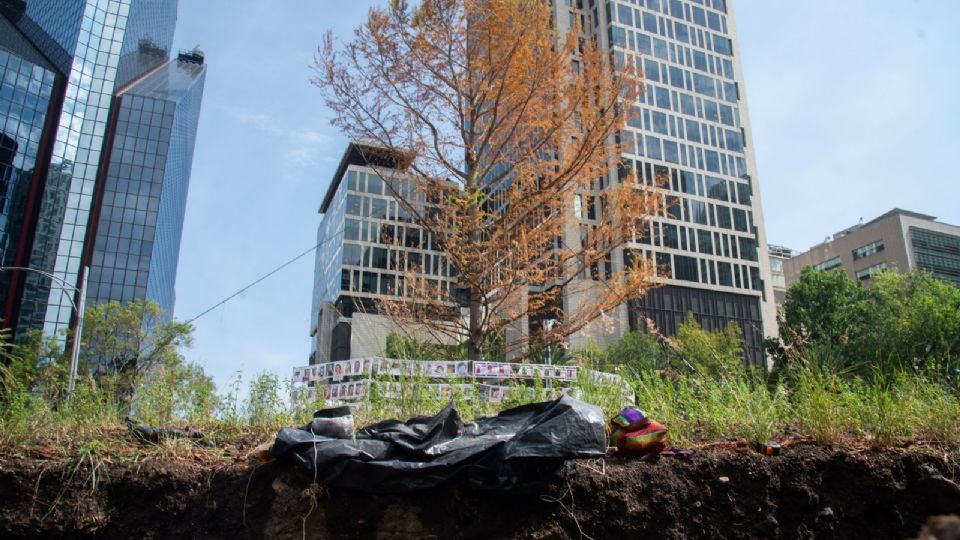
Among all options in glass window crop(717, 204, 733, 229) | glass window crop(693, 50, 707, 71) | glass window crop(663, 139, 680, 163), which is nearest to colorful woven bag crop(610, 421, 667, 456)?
glass window crop(663, 139, 680, 163)

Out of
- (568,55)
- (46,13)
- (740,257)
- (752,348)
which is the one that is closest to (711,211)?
(740,257)

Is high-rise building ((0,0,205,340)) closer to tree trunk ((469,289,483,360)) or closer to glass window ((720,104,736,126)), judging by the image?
tree trunk ((469,289,483,360))

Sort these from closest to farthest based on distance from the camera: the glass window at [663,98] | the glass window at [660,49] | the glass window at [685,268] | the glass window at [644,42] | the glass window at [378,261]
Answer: the glass window at [685,268], the glass window at [663,98], the glass window at [644,42], the glass window at [660,49], the glass window at [378,261]

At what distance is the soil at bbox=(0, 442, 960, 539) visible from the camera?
345 cm

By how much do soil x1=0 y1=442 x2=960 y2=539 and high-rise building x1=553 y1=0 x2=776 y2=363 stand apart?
48.0 metres

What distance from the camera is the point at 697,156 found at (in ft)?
194

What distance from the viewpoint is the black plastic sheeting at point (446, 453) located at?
3.37m

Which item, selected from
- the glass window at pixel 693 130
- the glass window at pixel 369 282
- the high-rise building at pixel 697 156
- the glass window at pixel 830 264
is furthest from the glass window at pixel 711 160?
the glass window at pixel 369 282

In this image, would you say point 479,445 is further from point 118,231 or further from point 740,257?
point 118,231

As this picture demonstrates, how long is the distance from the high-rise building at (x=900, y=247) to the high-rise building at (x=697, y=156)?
15742 mm

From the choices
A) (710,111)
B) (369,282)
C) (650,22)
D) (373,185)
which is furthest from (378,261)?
(710,111)

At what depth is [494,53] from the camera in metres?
8.08

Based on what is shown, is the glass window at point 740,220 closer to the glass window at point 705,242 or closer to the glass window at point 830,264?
the glass window at point 705,242

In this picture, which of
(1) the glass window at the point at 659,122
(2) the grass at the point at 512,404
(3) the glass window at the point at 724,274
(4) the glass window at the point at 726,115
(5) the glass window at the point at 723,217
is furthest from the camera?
(4) the glass window at the point at 726,115
